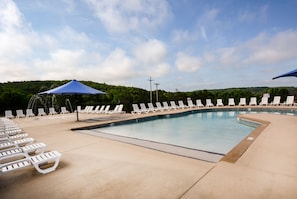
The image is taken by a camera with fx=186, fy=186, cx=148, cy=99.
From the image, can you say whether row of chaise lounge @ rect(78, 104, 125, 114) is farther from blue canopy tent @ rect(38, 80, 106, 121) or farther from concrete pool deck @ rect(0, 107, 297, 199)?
concrete pool deck @ rect(0, 107, 297, 199)

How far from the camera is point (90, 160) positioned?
3262mm

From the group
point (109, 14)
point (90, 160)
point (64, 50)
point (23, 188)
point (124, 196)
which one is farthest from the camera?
point (64, 50)

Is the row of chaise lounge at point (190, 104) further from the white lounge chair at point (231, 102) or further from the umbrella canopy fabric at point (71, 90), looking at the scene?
the umbrella canopy fabric at point (71, 90)

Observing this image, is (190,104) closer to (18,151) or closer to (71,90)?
(71,90)

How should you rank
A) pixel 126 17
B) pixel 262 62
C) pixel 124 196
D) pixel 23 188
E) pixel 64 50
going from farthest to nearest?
1. pixel 262 62
2. pixel 64 50
3. pixel 126 17
4. pixel 23 188
5. pixel 124 196

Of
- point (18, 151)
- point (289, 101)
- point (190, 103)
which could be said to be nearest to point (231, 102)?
point (190, 103)

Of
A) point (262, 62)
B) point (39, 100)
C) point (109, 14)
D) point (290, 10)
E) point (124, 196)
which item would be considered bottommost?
point (124, 196)

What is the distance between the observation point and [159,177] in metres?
2.48

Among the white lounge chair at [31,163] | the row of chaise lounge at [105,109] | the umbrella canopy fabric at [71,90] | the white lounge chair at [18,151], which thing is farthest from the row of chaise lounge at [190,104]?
the white lounge chair at [31,163]

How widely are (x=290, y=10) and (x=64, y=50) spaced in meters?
12.5

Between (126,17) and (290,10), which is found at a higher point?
(126,17)

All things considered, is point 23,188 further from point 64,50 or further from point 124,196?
point 64,50

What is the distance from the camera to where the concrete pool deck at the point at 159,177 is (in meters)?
2.08

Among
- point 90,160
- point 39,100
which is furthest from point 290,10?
point 39,100
